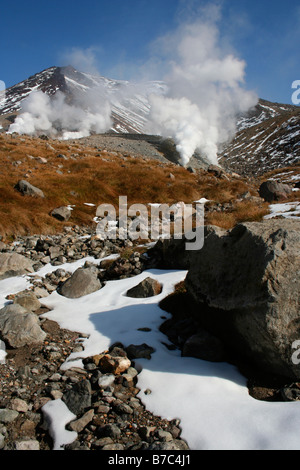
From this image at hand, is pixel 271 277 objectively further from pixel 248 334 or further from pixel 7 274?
pixel 7 274

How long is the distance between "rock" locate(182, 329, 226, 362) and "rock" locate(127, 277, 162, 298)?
2.98 meters

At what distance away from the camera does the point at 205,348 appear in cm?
575

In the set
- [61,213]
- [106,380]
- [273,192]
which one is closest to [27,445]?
[106,380]

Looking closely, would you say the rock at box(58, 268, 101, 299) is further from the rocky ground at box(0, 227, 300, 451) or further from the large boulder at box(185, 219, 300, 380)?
the large boulder at box(185, 219, 300, 380)

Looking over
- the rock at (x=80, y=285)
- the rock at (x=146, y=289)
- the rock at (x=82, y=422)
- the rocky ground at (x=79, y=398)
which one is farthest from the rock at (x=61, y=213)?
the rock at (x=82, y=422)

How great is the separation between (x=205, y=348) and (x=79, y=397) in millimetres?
2586

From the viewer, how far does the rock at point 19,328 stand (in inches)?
255

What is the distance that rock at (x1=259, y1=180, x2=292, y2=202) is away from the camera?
81.5ft

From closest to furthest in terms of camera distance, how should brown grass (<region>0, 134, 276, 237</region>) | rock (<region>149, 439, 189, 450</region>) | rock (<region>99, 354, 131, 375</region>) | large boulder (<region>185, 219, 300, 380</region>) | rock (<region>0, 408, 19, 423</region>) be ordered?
rock (<region>149, 439, 189, 450</region>), rock (<region>0, 408, 19, 423</region>), large boulder (<region>185, 219, 300, 380</region>), rock (<region>99, 354, 131, 375</region>), brown grass (<region>0, 134, 276, 237</region>)

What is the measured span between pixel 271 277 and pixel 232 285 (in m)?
0.96

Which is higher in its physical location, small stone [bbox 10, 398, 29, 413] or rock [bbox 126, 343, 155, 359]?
rock [bbox 126, 343, 155, 359]

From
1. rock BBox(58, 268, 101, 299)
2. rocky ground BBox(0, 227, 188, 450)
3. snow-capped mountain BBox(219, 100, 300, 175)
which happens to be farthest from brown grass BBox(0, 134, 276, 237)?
snow-capped mountain BBox(219, 100, 300, 175)

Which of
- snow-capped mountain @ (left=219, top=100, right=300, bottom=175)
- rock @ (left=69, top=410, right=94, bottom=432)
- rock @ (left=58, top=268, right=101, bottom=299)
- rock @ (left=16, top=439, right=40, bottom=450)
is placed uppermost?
snow-capped mountain @ (left=219, top=100, right=300, bottom=175)

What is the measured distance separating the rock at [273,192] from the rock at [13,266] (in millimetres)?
21067
